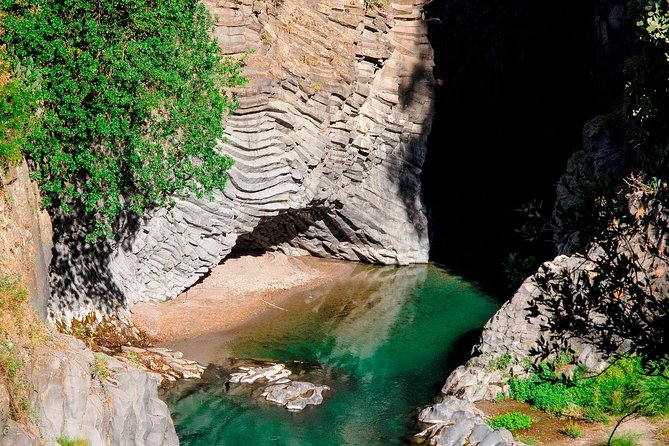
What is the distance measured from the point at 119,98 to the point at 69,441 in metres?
7.05

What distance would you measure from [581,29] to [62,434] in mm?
22657

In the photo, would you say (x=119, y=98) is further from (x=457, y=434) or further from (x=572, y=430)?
(x=572, y=430)

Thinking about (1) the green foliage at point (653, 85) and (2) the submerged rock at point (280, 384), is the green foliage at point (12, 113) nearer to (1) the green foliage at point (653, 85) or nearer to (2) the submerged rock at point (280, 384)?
(2) the submerged rock at point (280, 384)

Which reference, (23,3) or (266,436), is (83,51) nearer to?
(23,3)

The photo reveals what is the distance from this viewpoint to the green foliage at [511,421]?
16844 millimetres

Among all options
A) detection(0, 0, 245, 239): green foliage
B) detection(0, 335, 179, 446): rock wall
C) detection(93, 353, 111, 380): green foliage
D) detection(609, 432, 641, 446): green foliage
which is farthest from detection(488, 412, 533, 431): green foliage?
detection(0, 0, 245, 239): green foliage

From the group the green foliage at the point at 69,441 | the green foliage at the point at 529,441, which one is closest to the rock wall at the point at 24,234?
the green foliage at the point at 69,441

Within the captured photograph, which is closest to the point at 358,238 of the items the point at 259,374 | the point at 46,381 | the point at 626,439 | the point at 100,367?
the point at 259,374

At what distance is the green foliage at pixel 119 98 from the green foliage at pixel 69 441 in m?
6.08

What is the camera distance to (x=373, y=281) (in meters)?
27.6

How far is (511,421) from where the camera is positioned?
1697cm

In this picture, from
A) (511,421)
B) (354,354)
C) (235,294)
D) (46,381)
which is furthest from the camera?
(235,294)

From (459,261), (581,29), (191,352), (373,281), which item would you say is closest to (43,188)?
(191,352)

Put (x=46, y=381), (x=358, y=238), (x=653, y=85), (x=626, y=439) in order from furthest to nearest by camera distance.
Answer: (x=358, y=238)
(x=626, y=439)
(x=653, y=85)
(x=46, y=381)
